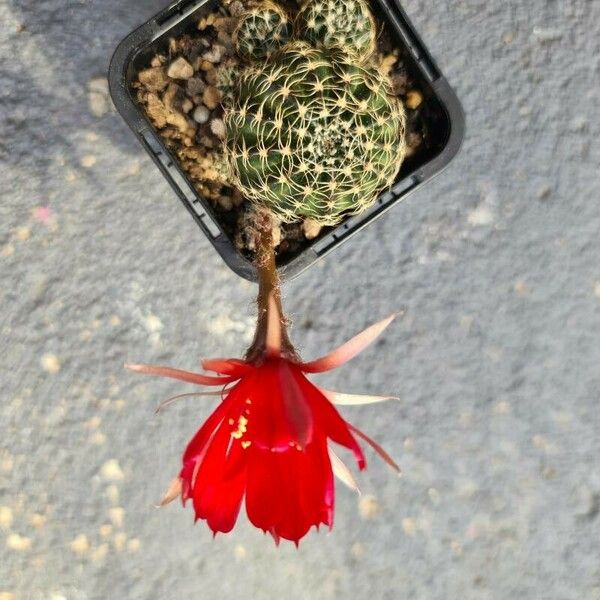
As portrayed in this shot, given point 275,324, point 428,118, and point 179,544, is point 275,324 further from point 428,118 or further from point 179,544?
point 179,544

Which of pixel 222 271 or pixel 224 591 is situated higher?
pixel 222 271

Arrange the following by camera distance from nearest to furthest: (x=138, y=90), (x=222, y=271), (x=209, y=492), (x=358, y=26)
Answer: (x=209, y=492), (x=358, y=26), (x=138, y=90), (x=222, y=271)

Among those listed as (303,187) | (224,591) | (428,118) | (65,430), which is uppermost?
(303,187)

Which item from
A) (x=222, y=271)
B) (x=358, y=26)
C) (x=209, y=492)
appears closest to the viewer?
(x=209, y=492)

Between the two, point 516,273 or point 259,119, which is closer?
point 259,119

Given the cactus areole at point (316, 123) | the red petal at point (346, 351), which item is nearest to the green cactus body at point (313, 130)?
the cactus areole at point (316, 123)

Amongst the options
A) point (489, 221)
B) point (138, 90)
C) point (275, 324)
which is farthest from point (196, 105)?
point (489, 221)

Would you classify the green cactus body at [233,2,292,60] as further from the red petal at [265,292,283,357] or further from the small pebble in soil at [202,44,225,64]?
the red petal at [265,292,283,357]

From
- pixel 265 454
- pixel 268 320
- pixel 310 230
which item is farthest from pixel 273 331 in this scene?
pixel 310 230

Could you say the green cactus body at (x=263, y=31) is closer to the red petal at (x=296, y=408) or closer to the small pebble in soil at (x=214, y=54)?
the small pebble in soil at (x=214, y=54)
